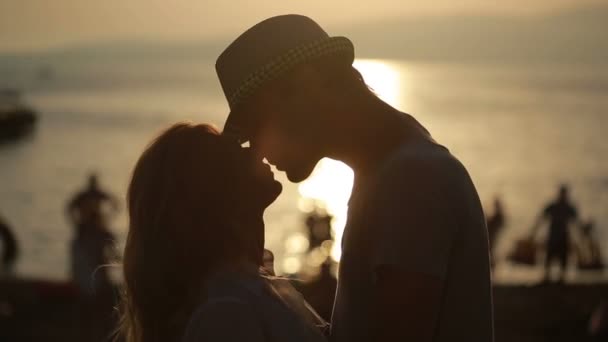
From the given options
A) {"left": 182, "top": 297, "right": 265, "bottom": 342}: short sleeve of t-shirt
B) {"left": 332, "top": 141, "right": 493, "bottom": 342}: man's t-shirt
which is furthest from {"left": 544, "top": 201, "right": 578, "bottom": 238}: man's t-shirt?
{"left": 182, "top": 297, "right": 265, "bottom": 342}: short sleeve of t-shirt

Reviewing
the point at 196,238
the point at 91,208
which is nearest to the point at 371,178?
the point at 196,238

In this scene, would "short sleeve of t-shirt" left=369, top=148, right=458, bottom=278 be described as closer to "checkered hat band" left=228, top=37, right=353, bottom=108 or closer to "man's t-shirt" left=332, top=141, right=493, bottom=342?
"man's t-shirt" left=332, top=141, right=493, bottom=342

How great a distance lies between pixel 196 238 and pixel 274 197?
0.97ft

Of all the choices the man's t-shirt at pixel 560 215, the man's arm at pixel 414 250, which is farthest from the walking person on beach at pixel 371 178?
the man's t-shirt at pixel 560 215

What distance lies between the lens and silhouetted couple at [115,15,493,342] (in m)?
2.59

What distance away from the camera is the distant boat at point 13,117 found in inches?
3826

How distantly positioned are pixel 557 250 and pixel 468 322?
1481 cm

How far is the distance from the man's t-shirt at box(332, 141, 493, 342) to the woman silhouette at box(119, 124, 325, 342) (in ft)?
0.60

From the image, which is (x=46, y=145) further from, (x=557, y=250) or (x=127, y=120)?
(x=557, y=250)

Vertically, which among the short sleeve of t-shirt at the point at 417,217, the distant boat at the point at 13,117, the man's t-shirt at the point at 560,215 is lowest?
the short sleeve of t-shirt at the point at 417,217

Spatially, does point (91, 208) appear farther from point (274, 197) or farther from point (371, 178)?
point (371, 178)

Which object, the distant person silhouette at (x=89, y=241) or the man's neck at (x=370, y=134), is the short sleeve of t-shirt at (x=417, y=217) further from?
the distant person silhouette at (x=89, y=241)

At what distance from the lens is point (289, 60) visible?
2783mm

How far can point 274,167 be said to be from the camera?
2895 millimetres
